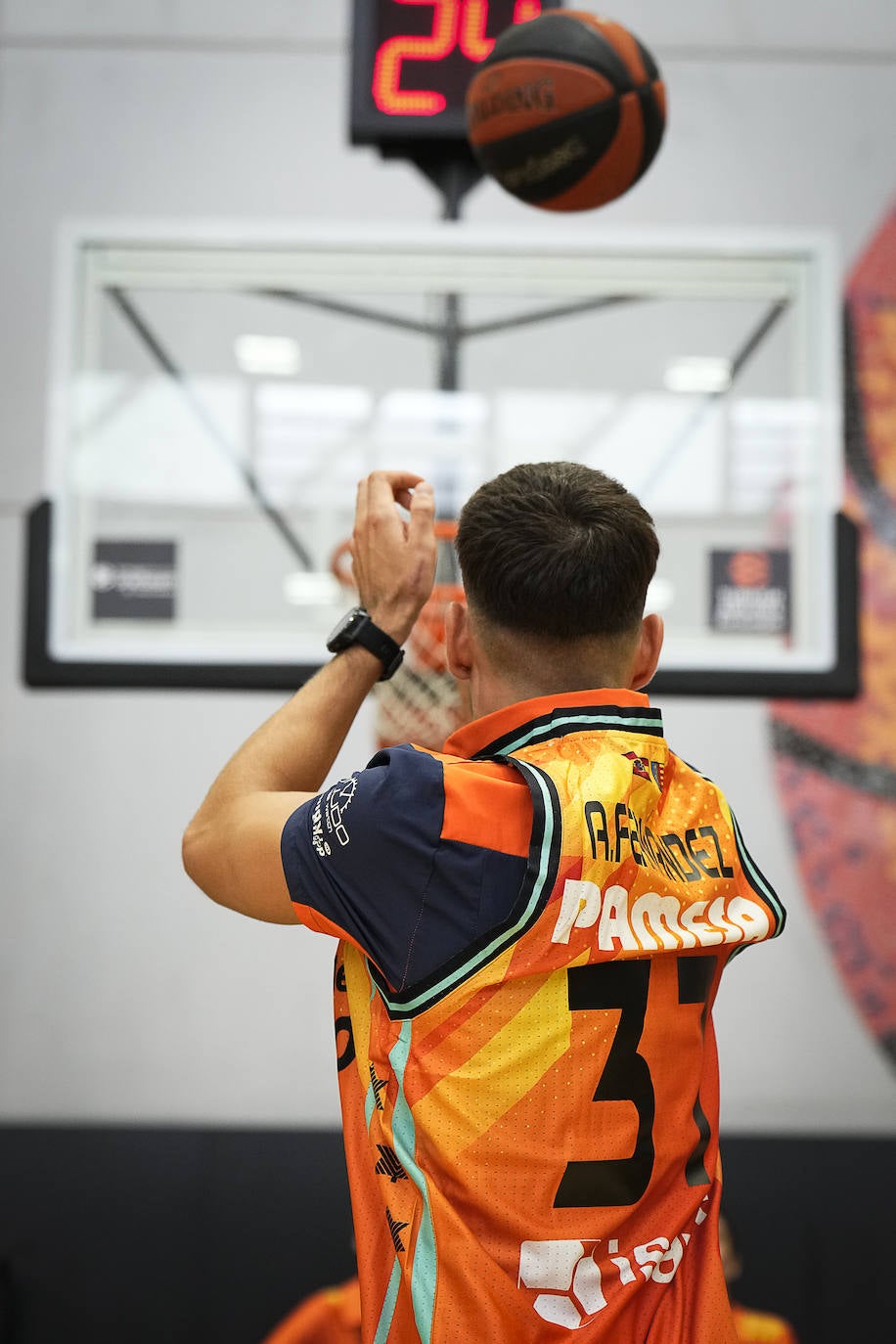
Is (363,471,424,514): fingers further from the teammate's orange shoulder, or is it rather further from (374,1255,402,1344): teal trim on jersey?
the teammate's orange shoulder

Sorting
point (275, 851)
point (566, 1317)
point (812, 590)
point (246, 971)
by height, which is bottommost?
point (246, 971)

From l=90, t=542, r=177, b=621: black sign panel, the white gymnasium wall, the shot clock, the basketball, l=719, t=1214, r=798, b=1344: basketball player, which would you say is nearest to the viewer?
the basketball

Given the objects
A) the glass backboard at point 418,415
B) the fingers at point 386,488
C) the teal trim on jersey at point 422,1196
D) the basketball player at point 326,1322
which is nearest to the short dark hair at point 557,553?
the fingers at point 386,488

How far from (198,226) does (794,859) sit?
2.57m

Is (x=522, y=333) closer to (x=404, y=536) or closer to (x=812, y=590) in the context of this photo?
(x=812, y=590)

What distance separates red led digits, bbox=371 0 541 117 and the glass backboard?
1.22ft

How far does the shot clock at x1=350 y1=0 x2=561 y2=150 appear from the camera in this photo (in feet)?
7.96

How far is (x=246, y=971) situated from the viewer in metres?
3.73

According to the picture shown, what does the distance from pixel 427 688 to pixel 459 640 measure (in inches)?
54.9

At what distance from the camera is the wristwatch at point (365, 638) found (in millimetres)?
1114

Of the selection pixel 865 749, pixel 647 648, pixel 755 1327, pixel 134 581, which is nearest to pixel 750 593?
pixel 865 749

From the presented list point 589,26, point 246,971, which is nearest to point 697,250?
point 589,26

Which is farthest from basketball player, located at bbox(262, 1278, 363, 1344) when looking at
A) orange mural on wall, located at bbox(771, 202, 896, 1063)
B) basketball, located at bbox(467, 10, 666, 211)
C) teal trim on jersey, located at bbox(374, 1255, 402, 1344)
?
basketball, located at bbox(467, 10, 666, 211)

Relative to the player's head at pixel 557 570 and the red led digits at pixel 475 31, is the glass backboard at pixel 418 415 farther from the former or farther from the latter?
the player's head at pixel 557 570
